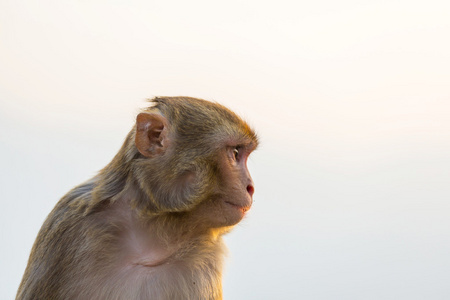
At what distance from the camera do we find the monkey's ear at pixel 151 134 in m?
3.62

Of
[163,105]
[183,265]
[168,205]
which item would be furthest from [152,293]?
[163,105]

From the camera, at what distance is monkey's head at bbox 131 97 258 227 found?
3559mm

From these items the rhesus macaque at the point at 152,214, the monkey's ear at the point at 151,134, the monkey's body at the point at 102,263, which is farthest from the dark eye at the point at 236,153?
the monkey's body at the point at 102,263

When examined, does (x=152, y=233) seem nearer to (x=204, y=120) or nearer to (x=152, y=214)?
(x=152, y=214)

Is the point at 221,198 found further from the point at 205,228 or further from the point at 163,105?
the point at 163,105

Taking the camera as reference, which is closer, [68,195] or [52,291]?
[52,291]

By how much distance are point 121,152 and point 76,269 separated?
0.69 meters

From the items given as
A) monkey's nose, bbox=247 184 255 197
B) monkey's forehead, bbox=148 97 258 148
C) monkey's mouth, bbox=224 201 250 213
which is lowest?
monkey's mouth, bbox=224 201 250 213

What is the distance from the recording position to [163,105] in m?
3.88

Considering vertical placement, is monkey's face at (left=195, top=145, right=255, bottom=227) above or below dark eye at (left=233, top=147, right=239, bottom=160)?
below

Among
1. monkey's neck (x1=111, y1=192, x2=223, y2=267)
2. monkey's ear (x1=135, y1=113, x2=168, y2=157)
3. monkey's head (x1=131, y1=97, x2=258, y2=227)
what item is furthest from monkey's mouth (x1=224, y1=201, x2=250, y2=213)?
monkey's ear (x1=135, y1=113, x2=168, y2=157)

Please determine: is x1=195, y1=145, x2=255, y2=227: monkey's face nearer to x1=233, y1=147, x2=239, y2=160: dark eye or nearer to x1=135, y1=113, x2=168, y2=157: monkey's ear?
x1=233, y1=147, x2=239, y2=160: dark eye

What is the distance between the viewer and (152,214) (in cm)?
363

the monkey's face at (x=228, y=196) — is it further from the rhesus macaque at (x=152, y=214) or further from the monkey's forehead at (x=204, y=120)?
the monkey's forehead at (x=204, y=120)
